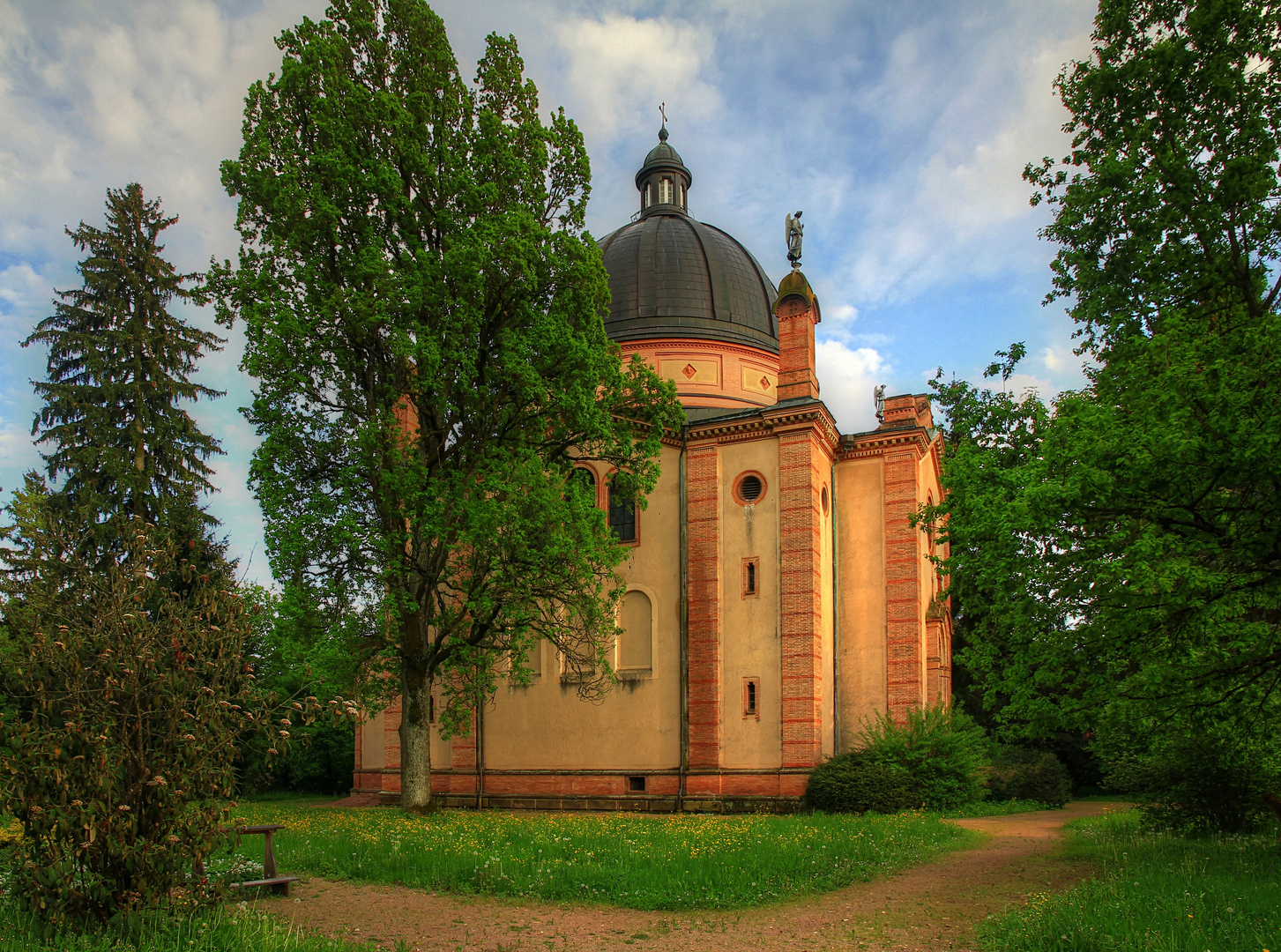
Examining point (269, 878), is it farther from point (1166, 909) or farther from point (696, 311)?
point (696, 311)

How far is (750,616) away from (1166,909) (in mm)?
14797

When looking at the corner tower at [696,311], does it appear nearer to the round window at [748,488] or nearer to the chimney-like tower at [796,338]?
the chimney-like tower at [796,338]

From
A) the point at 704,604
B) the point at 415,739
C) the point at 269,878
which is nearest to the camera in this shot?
the point at 269,878

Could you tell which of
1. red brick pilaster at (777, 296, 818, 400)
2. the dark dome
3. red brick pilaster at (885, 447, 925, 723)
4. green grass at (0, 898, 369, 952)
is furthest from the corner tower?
green grass at (0, 898, 369, 952)

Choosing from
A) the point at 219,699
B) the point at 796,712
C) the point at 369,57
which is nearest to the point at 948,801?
the point at 796,712

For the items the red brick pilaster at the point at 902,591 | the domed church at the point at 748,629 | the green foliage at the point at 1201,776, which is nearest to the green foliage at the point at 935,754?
the red brick pilaster at the point at 902,591

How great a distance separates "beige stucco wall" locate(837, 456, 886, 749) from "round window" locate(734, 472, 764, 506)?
263cm

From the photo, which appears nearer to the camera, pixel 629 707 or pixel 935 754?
pixel 935 754

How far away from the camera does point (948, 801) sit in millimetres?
20016

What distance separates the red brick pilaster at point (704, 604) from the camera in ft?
72.4

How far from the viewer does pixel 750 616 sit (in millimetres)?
22484

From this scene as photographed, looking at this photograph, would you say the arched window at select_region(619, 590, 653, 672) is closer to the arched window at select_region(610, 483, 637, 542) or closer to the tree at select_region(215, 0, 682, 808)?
the arched window at select_region(610, 483, 637, 542)

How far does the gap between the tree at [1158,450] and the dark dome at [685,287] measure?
14.5 meters

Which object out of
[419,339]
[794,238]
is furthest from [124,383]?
[794,238]
